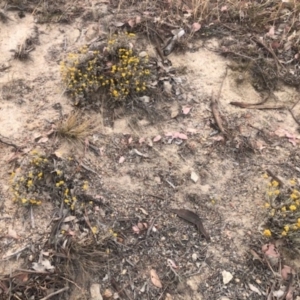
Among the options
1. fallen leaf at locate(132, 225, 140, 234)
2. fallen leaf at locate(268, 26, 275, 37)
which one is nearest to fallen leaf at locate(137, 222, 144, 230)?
fallen leaf at locate(132, 225, 140, 234)

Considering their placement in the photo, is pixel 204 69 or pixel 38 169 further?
pixel 204 69

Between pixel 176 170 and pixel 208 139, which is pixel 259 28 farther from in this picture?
pixel 176 170

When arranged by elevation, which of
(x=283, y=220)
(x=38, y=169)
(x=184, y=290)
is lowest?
(x=184, y=290)

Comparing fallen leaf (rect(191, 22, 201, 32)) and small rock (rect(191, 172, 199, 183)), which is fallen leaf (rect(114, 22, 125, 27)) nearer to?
fallen leaf (rect(191, 22, 201, 32))

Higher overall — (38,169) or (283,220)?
(38,169)

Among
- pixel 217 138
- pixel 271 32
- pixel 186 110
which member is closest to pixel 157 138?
pixel 186 110

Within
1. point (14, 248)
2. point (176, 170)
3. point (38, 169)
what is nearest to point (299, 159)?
point (176, 170)

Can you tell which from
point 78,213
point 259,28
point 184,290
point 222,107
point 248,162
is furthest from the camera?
point 259,28
